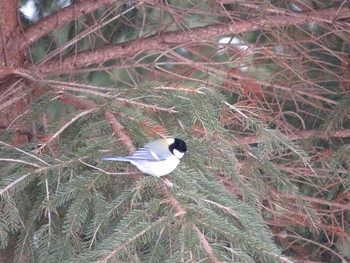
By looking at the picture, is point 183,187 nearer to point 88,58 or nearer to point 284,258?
point 284,258

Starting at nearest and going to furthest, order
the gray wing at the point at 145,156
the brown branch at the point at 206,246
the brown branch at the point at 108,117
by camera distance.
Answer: the brown branch at the point at 206,246 → the gray wing at the point at 145,156 → the brown branch at the point at 108,117

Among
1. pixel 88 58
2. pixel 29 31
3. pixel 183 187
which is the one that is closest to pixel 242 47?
pixel 88 58

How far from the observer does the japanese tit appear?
164 cm

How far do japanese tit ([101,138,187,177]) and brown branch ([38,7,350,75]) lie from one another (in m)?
1.08

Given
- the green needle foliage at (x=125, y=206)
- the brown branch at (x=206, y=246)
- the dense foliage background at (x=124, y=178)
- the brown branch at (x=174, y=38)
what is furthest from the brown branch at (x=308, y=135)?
the brown branch at (x=206, y=246)

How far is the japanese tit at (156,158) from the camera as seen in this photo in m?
1.64

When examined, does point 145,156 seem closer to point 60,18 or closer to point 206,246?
point 206,246

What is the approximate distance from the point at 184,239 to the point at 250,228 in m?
0.27

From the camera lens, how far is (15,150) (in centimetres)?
179

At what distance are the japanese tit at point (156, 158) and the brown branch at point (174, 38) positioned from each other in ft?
3.56

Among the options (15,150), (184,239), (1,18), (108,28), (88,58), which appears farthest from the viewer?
(108,28)

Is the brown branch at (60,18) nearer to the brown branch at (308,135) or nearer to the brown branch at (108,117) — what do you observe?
the brown branch at (108,117)

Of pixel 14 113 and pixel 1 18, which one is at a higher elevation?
pixel 1 18

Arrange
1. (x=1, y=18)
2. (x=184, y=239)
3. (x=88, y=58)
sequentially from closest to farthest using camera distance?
(x=184, y=239) → (x=1, y=18) → (x=88, y=58)
